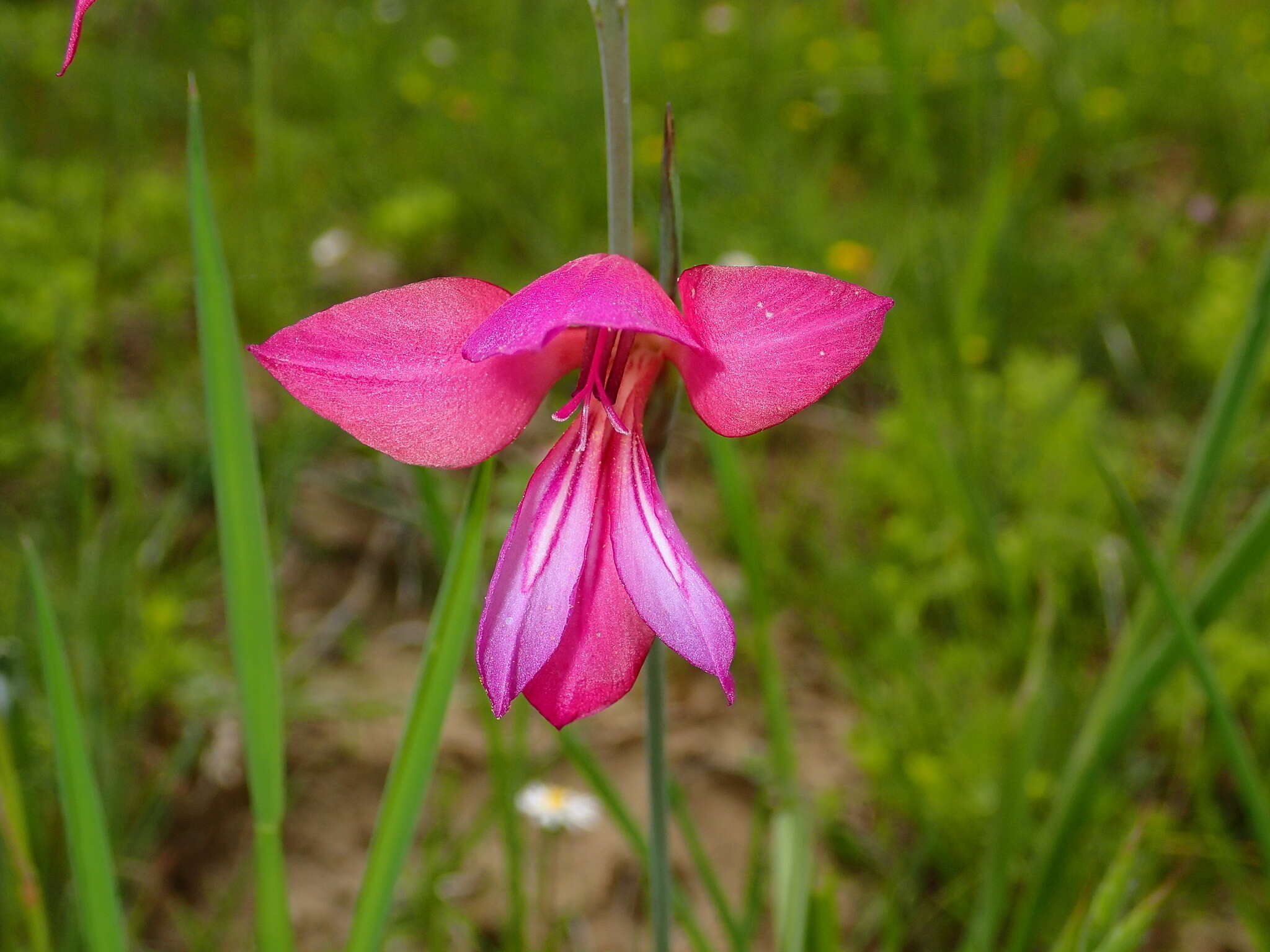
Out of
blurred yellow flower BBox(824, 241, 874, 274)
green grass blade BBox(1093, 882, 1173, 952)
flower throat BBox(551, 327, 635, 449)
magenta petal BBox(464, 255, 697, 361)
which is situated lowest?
green grass blade BBox(1093, 882, 1173, 952)

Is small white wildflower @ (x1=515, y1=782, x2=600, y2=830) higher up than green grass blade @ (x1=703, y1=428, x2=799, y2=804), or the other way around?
green grass blade @ (x1=703, y1=428, x2=799, y2=804)

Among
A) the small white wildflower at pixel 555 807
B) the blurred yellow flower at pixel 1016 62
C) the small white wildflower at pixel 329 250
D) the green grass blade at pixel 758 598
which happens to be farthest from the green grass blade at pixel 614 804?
the blurred yellow flower at pixel 1016 62

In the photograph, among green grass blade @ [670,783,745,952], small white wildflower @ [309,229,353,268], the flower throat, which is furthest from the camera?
small white wildflower @ [309,229,353,268]

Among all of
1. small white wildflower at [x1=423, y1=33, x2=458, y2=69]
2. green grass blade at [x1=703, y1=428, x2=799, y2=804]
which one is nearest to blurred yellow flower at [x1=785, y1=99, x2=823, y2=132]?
small white wildflower at [x1=423, y1=33, x2=458, y2=69]

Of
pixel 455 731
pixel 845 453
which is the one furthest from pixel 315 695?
pixel 845 453

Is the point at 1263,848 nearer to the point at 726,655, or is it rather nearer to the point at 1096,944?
the point at 1096,944

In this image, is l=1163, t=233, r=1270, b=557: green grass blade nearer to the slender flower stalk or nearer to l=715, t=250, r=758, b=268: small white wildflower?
the slender flower stalk

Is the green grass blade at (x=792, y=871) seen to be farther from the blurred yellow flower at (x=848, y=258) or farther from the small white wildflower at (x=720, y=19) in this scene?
the small white wildflower at (x=720, y=19)

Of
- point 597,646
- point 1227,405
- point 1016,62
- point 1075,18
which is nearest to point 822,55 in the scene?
point 1016,62
